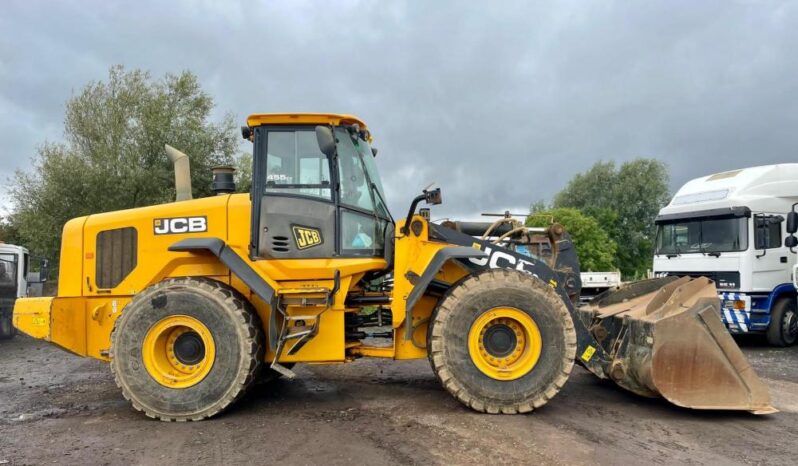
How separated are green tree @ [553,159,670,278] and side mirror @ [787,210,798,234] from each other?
118ft

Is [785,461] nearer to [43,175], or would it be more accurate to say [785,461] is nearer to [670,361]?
[670,361]

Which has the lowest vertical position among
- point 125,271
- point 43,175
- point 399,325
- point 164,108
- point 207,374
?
point 207,374

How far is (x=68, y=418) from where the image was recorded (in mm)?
5672

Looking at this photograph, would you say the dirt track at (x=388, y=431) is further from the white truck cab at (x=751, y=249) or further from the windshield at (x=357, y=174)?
the white truck cab at (x=751, y=249)

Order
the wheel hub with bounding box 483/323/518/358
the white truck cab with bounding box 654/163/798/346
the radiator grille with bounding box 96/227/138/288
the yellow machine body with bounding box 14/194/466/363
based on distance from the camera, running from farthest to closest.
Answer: the white truck cab with bounding box 654/163/798/346
the radiator grille with bounding box 96/227/138/288
the yellow machine body with bounding box 14/194/466/363
the wheel hub with bounding box 483/323/518/358

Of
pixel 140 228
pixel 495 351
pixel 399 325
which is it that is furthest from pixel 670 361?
pixel 140 228

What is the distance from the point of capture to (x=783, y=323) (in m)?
10.8

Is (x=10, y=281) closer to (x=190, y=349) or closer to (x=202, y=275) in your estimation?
(x=202, y=275)

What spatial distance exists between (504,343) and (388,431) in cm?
138

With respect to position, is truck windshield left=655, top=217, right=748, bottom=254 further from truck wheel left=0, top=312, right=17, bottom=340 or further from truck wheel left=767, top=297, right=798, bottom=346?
truck wheel left=0, top=312, right=17, bottom=340

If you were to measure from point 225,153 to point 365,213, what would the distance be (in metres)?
17.8

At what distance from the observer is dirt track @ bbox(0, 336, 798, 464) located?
4.42m

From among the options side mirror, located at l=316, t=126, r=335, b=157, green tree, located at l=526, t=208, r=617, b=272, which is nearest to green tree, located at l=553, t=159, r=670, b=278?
green tree, located at l=526, t=208, r=617, b=272

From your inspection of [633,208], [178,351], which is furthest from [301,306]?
[633,208]
